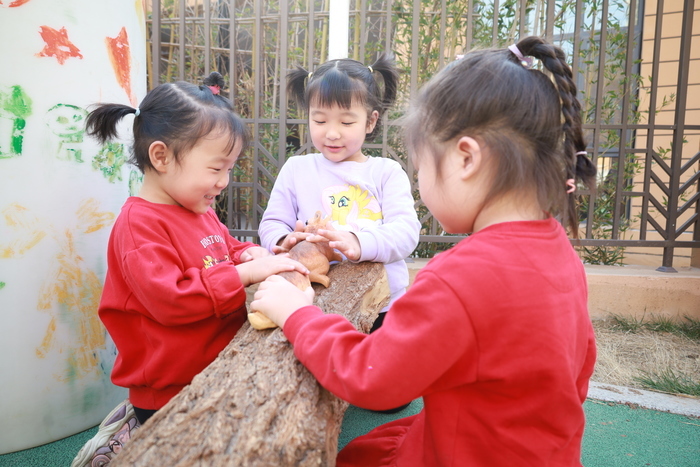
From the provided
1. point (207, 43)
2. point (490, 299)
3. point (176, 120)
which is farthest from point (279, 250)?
point (207, 43)

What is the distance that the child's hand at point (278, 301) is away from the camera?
1.30 m

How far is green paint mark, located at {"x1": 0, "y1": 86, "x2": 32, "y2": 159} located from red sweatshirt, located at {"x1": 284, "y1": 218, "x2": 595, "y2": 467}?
1.50 metres

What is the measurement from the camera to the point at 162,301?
1.49 m

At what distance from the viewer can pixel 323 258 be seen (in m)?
1.91

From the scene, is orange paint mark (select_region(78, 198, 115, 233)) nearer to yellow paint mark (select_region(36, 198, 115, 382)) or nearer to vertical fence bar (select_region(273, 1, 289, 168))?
yellow paint mark (select_region(36, 198, 115, 382))

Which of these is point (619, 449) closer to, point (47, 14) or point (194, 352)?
point (194, 352)

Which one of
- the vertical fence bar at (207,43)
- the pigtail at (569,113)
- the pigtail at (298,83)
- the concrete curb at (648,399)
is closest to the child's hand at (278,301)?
the pigtail at (569,113)

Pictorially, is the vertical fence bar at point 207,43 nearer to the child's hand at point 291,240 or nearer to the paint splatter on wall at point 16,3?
the paint splatter on wall at point 16,3

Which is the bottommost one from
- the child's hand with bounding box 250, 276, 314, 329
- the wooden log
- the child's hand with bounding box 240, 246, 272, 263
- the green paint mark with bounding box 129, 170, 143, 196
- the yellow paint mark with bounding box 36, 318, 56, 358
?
the yellow paint mark with bounding box 36, 318, 56, 358

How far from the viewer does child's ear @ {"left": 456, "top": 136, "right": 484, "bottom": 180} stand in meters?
1.10

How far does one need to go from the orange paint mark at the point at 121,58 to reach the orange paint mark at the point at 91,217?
0.54 m

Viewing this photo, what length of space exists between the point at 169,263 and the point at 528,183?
110cm

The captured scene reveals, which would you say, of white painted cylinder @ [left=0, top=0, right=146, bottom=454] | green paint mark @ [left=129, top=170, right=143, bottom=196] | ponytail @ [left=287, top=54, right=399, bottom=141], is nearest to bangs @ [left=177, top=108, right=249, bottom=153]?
A: ponytail @ [left=287, top=54, right=399, bottom=141]

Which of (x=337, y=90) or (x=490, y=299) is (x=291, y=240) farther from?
(x=490, y=299)
